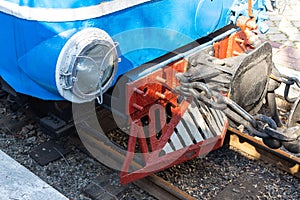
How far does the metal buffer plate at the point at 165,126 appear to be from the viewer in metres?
2.98

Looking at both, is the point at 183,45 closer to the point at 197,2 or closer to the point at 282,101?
the point at 197,2

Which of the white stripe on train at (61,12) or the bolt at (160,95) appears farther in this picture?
the bolt at (160,95)

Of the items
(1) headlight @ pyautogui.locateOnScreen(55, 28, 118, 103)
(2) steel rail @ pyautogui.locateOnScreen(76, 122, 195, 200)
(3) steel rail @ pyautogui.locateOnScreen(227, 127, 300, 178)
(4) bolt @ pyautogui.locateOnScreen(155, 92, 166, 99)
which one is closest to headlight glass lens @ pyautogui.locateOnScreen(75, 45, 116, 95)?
(1) headlight @ pyautogui.locateOnScreen(55, 28, 118, 103)

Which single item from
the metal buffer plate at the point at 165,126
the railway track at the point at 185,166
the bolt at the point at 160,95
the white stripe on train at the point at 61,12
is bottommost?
the railway track at the point at 185,166

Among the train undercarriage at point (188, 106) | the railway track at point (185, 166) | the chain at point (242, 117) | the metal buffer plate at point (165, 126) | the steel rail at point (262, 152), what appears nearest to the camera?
the chain at point (242, 117)

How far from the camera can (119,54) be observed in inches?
114

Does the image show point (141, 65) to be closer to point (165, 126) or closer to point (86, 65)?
point (165, 126)

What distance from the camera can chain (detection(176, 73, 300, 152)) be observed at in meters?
2.53

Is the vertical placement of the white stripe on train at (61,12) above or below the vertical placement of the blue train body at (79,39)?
above

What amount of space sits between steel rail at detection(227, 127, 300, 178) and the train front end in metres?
0.23

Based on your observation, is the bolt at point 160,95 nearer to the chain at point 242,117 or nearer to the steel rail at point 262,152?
the chain at point 242,117

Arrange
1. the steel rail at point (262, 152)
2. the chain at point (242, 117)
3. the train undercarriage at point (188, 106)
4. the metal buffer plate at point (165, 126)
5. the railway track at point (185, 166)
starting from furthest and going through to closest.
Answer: the steel rail at point (262, 152) → the railway track at point (185, 166) → the metal buffer plate at point (165, 126) → the train undercarriage at point (188, 106) → the chain at point (242, 117)

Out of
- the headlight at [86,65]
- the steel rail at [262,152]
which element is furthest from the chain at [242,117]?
the steel rail at [262,152]

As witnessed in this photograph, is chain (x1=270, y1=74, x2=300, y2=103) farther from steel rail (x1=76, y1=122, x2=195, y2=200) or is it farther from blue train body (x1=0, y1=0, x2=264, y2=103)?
steel rail (x1=76, y1=122, x2=195, y2=200)
